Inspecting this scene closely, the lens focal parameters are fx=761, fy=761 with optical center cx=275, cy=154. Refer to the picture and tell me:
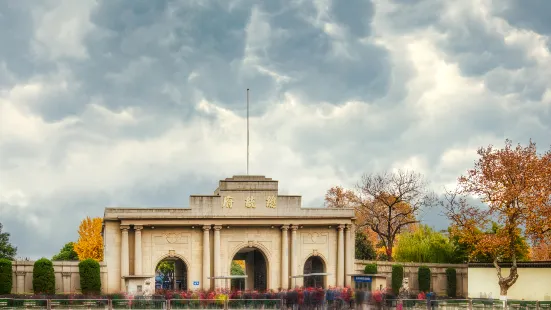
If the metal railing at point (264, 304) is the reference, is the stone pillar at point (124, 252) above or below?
above

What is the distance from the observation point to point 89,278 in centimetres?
5697

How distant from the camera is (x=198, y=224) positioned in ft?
198

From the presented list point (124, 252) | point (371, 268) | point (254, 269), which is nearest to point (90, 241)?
point (254, 269)

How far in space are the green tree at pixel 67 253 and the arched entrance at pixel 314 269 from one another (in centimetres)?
5849

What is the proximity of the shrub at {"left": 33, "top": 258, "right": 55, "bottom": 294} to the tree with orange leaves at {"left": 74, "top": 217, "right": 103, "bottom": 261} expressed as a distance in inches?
1944

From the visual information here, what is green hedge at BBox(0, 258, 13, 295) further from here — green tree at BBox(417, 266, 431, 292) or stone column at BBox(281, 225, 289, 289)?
green tree at BBox(417, 266, 431, 292)

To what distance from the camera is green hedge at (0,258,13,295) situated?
5450 centimetres

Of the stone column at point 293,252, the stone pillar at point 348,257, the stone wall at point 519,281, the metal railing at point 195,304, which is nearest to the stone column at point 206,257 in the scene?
the stone column at point 293,252

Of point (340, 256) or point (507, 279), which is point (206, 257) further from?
point (507, 279)

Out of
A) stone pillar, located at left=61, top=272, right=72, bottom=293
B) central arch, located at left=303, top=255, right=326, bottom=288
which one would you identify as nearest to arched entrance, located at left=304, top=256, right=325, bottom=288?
central arch, located at left=303, top=255, right=326, bottom=288

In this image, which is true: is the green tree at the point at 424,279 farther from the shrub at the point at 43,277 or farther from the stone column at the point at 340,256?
the shrub at the point at 43,277

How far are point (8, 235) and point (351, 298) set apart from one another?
2244 inches

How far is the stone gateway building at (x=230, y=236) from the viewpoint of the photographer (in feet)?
195

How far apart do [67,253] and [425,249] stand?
68.0 meters
